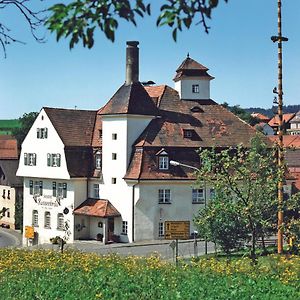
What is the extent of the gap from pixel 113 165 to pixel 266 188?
82.3 ft

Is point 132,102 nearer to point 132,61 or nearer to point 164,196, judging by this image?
point 132,61

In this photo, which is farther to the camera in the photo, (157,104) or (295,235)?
(157,104)

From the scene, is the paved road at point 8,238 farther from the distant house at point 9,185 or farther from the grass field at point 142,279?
the grass field at point 142,279

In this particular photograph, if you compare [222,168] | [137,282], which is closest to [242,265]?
[137,282]

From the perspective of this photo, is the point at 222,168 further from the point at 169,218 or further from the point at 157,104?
the point at 157,104

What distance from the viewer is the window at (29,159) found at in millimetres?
55959

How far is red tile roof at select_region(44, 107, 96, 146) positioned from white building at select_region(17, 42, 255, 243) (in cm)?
8

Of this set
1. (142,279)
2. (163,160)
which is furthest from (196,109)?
(142,279)

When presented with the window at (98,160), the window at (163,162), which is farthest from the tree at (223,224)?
the window at (98,160)

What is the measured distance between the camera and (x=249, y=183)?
1045 inches

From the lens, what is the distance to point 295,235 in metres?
28.1

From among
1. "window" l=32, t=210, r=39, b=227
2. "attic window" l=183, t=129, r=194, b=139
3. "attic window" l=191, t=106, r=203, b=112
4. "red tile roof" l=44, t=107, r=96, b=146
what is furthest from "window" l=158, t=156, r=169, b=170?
"window" l=32, t=210, r=39, b=227

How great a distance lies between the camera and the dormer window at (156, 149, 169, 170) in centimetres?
4841

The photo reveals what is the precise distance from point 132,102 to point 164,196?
701 centimetres
